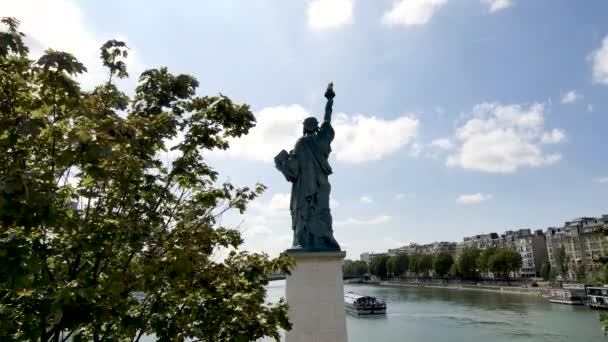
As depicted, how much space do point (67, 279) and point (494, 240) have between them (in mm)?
116364

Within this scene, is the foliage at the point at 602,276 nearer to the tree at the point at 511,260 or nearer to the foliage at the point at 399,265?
the tree at the point at 511,260

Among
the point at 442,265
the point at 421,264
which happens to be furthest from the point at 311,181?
the point at 421,264

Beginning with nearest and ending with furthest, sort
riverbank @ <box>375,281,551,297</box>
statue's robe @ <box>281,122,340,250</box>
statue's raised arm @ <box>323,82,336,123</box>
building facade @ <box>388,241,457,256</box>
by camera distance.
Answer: statue's robe @ <box>281,122,340,250</box> → statue's raised arm @ <box>323,82,336,123</box> → riverbank @ <box>375,281,551,297</box> → building facade @ <box>388,241,457,256</box>

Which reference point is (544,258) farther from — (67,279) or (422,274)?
(67,279)

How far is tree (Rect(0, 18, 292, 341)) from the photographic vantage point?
287 centimetres

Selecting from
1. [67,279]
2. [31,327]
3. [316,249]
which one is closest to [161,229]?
[67,279]

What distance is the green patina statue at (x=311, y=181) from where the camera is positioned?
30.8 ft

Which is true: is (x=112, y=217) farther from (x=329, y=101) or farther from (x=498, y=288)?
(x=498, y=288)

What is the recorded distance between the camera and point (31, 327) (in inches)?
127

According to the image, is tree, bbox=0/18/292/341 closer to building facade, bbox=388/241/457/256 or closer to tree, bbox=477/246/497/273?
tree, bbox=477/246/497/273

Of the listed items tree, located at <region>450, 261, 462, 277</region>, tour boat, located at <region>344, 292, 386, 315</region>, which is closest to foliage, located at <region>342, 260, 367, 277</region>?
Result: tree, located at <region>450, 261, 462, 277</region>

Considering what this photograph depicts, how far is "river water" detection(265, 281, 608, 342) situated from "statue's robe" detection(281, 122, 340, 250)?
15.9 m

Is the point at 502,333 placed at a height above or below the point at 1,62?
below

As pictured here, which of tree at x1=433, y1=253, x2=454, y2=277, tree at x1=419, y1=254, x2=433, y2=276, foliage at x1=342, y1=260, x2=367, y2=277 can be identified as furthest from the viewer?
foliage at x1=342, y1=260, x2=367, y2=277
